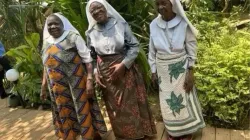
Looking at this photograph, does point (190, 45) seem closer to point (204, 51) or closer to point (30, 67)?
point (204, 51)

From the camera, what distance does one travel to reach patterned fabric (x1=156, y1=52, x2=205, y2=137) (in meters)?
2.62

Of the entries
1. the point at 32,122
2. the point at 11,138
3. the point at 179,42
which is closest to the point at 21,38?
the point at 32,122

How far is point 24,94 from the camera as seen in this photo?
15.1 feet

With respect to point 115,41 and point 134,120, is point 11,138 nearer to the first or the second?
point 134,120

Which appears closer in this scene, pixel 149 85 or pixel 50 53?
pixel 50 53

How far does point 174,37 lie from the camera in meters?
2.53

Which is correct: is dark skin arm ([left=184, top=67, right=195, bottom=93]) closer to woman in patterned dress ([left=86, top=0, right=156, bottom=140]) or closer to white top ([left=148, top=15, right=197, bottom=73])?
white top ([left=148, top=15, right=197, bottom=73])

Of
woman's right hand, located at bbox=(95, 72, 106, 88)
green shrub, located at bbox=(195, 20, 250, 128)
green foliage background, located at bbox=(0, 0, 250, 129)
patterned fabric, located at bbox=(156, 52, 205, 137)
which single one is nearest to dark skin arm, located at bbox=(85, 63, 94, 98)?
woman's right hand, located at bbox=(95, 72, 106, 88)

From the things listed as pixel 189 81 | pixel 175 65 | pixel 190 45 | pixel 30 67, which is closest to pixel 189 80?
pixel 189 81

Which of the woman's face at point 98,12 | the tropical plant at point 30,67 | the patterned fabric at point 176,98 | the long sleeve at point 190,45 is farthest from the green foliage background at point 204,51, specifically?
the woman's face at point 98,12

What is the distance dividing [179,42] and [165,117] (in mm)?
766

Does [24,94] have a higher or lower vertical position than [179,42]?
lower

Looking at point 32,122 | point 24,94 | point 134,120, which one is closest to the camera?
point 134,120

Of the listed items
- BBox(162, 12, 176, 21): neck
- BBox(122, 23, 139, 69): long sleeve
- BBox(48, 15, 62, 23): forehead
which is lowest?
BBox(122, 23, 139, 69): long sleeve
